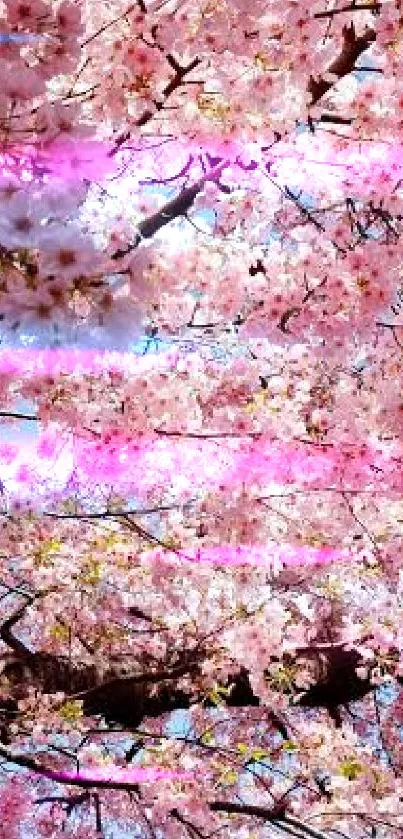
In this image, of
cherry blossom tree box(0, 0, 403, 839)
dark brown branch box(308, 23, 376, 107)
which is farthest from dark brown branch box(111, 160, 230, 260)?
dark brown branch box(308, 23, 376, 107)

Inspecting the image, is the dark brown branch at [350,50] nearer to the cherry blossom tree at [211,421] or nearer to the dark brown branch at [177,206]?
the cherry blossom tree at [211,421]

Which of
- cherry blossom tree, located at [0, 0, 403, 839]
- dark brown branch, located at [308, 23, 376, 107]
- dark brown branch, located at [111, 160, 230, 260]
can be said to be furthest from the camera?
dark brown branch, located at [111, 160, 230, 260]

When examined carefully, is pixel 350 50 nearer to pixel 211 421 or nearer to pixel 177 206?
pixel 177 206

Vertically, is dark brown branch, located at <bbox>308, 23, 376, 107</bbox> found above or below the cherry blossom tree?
above

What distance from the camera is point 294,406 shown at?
557 centimetres

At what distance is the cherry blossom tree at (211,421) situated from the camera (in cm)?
437

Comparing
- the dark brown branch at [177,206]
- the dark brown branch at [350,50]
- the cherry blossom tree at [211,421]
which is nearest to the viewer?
the cherry blossom tree at [211,421]

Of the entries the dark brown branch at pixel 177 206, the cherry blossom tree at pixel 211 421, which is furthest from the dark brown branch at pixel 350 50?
the dark brown branch at pixel 177 206

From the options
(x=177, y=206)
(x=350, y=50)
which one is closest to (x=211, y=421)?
(x=177, y=206)

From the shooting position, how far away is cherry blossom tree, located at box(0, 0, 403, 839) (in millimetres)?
4371

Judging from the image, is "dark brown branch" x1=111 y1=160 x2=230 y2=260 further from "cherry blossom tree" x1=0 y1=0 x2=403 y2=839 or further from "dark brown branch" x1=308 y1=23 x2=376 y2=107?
"dark brown branch" x1=308 y1=23 x2=376 y2=107

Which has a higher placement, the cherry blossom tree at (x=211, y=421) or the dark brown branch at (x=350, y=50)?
the dark brown branch at (x=350, y=50)

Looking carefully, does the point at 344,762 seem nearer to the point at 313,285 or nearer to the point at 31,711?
the point at 31,711

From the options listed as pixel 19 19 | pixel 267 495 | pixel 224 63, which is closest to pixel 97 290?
pixel 19 19
